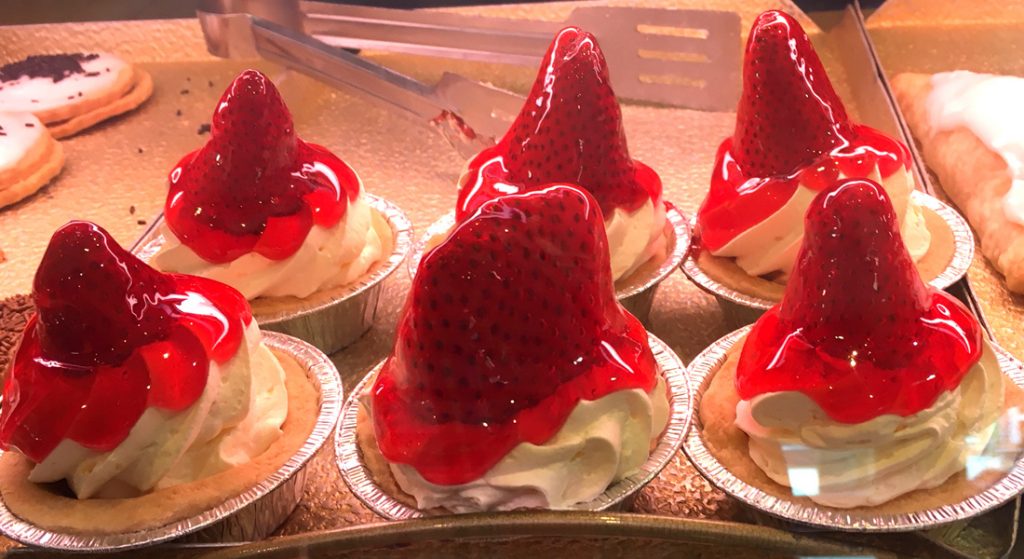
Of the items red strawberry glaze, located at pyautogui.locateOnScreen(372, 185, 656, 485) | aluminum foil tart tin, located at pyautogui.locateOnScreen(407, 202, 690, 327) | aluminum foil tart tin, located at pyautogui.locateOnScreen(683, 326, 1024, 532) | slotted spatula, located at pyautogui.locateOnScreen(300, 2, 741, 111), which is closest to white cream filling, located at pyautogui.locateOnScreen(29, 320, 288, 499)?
red strawberry glaze, located at pyautogui.locateOnScreen(372, 185, 656, 485)

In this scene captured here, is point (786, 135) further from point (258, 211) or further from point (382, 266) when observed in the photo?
point (258, 211)

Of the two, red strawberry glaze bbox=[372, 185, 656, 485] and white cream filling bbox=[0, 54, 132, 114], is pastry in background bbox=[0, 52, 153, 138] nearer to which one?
white cream filling bbox=[0, 54, 132, 114]

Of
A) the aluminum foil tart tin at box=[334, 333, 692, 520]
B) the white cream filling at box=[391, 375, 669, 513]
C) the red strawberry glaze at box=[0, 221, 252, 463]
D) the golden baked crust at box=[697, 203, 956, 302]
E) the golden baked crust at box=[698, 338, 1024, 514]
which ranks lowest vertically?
the golden baked crust at box=[697, 203, 956, 302]

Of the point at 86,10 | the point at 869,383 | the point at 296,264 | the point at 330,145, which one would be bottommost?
the point at 330,145

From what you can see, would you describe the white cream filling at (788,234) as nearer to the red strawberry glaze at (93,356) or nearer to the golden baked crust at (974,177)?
the golden baked crust at (974,177)

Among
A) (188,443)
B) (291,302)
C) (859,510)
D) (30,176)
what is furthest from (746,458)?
(30,176)

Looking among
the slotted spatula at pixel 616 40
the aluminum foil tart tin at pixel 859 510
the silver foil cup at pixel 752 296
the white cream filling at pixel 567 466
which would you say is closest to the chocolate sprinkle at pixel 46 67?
the slotted spatula at pixel 616 40
